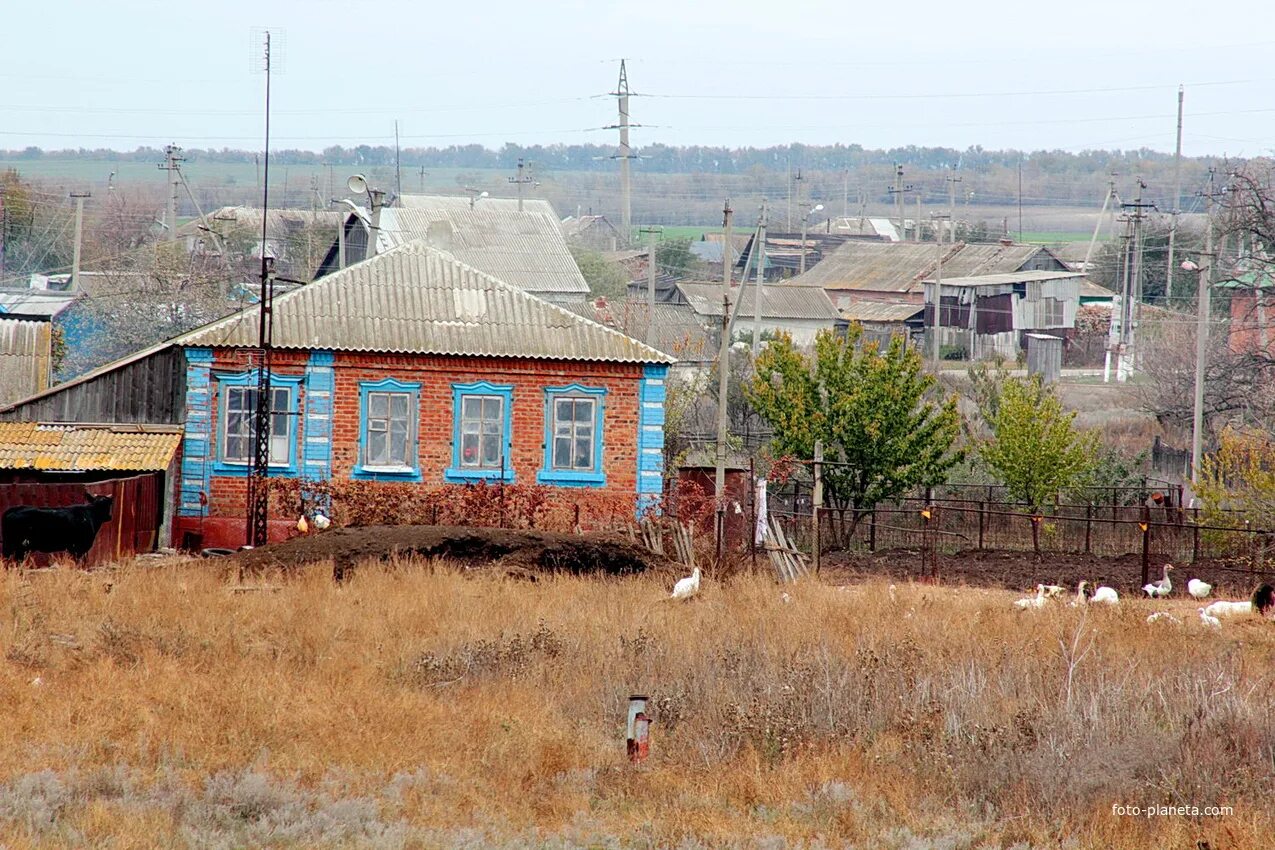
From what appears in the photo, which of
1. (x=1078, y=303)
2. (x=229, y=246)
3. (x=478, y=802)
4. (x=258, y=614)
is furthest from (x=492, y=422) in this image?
(x=1078, y=303)

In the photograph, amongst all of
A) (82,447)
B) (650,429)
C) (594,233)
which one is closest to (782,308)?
(650,429)

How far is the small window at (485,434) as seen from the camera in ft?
81.7

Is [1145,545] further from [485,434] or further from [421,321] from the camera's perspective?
[421,321]

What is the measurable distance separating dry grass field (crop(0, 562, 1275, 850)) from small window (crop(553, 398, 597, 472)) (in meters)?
9.39

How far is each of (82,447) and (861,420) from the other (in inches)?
558

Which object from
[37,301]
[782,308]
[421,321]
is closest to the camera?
[421,321]

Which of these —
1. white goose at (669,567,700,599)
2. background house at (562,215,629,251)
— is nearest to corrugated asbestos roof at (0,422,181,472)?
white goose at (669,567,700,599)

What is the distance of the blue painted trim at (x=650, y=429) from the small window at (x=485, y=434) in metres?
2.41

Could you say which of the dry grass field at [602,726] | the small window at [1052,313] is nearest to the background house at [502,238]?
the small window at [1052,313]

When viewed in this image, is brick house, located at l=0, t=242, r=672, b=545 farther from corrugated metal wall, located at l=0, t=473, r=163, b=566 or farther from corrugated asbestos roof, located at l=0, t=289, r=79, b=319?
corrugated asbestos roof, located at l=0, t=289, r=79, b=319

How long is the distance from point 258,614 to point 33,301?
34.6 meters

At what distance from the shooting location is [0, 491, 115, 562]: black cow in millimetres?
18719

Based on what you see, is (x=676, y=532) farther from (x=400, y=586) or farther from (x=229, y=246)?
(x=229, y=246)

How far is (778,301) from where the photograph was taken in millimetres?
69000
